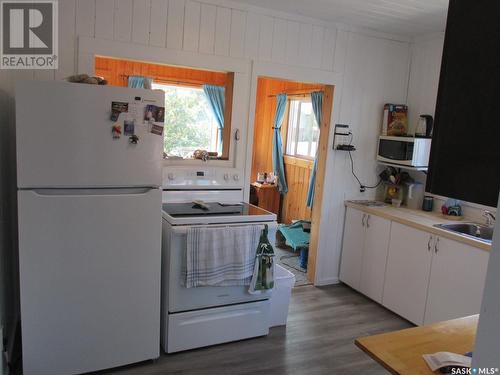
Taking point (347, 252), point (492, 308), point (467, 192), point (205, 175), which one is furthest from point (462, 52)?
point (347, 252)

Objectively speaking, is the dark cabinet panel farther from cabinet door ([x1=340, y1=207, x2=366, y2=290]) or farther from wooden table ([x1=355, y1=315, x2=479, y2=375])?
cabinet door ([x1=340, y1=207, x2=366, y2=290])

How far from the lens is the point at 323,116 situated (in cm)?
375

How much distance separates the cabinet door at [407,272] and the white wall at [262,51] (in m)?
0.66

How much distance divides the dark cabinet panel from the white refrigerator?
1703 millimetres

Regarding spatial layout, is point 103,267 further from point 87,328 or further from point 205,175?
point 205,175

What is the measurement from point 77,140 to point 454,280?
2.65 m

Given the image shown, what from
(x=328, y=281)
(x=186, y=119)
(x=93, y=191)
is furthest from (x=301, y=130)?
(x=93, y=191)

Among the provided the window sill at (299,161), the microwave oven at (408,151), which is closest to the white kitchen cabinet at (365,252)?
the microwave oven at (408,151)

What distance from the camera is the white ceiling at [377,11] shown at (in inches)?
115

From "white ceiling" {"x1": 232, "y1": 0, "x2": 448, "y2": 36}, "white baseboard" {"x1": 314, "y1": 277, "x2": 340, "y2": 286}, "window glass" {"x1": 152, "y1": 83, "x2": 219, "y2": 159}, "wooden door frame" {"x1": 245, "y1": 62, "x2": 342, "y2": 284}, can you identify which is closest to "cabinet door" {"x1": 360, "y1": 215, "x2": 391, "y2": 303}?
"white baseboard" {"x1": 314, "y1": 277, "x2": 340, "y2": 286}

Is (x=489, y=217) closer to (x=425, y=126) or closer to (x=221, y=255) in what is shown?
(x=425, y=126)

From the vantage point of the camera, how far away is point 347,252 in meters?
Answer: 3.86

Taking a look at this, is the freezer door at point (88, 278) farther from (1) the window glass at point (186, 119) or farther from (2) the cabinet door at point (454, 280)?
(1) the window glass at point (186, 119)

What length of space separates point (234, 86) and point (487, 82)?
2.53 meters
